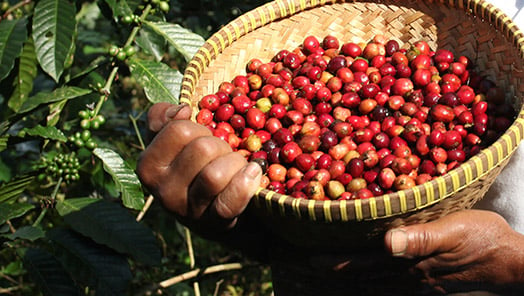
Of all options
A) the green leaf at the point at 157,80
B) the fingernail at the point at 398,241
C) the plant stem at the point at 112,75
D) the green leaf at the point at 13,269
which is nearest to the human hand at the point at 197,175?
the fingernail at the point at 398,241

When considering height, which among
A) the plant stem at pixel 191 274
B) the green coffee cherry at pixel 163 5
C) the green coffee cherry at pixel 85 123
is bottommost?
the plant stem at pixel 191 274

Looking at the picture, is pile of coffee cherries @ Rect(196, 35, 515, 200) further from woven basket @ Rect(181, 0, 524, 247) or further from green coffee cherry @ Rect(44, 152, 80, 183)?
green coffee cherry @ Rect(44, 152, 80, 183)

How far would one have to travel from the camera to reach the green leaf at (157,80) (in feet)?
8.09

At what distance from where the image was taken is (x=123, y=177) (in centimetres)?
249

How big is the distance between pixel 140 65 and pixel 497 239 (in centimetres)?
146

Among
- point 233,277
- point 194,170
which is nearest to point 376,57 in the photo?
point 194,170

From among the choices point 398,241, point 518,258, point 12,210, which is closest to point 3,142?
point 12,210

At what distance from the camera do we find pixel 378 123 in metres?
2.38

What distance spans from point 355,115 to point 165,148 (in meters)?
0.93

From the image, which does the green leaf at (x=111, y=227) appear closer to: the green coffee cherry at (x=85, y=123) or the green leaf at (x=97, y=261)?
the green leaf at (x=97, y=261)

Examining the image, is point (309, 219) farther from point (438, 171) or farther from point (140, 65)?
point (140, 65)

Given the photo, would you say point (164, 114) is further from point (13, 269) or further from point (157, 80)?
point (13, 269)

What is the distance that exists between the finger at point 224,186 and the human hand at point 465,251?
41 cm

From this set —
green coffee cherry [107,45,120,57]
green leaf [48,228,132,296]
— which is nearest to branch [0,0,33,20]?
green coffee cherry [107,45,120,57]
